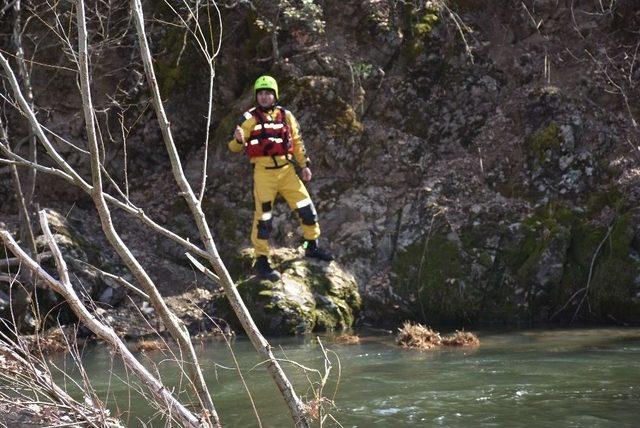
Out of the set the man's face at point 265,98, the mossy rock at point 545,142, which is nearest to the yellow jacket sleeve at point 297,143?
the man's face at point 265,98

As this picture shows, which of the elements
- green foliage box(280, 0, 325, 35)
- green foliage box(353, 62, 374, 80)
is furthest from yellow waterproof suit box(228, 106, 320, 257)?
green foliage box(353, 62, 374, 80)

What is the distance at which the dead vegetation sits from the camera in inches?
355

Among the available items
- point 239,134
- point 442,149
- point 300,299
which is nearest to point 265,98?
point 239,134

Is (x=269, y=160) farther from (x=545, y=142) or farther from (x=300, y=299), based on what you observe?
(x=545, y=142)

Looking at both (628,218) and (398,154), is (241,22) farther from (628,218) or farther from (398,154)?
(628,218)

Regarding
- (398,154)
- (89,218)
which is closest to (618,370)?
(398,154)

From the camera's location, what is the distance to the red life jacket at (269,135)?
34.0 feet

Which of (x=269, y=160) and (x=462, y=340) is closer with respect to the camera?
(x=462, y=340)

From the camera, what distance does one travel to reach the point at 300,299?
10648 mm

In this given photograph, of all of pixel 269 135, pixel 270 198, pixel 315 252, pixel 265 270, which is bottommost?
pixel 265 270

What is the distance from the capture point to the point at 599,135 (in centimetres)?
1152

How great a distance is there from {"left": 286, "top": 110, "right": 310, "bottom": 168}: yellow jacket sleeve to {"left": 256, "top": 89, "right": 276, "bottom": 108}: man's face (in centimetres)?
26

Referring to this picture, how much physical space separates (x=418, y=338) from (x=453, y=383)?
2049 millimetres

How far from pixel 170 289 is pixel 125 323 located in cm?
88
